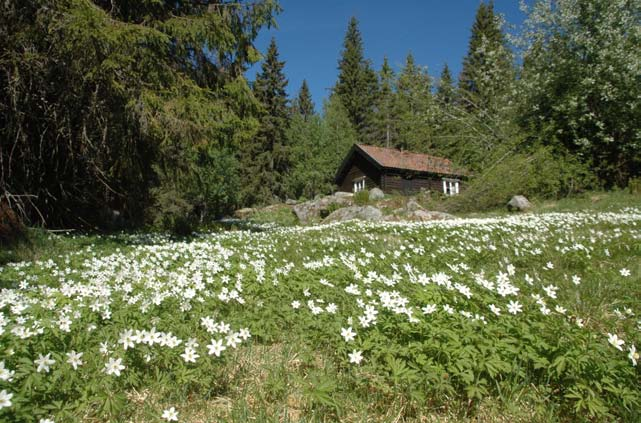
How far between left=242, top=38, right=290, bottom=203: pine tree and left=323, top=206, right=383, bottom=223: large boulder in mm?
20609

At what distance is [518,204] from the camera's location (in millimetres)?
16750

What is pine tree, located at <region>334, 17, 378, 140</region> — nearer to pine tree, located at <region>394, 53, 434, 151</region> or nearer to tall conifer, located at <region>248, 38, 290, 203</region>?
tall conifer, located at <region>248, 38, 290, 203</region>

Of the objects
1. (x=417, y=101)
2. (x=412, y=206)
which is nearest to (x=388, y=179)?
(x=417, y=101)

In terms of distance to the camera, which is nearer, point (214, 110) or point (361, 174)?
point (214, 110)

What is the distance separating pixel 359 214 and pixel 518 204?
7.10 m

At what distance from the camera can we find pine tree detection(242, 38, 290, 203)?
125ft

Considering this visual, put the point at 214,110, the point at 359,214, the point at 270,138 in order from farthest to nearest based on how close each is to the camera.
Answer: the point at 270,138 → the point at 359,214 → the point at 214,110

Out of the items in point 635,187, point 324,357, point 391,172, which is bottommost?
point 324,357

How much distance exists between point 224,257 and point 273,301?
7.79ft

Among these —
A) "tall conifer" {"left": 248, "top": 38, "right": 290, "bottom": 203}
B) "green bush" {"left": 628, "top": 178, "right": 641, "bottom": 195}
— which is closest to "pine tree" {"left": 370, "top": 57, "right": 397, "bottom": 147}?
"tall conifer" {"left": 248, "top": 38, "right": 290, "bottom": 203}

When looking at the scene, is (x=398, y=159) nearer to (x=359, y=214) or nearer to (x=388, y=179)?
(x=388, y=179)

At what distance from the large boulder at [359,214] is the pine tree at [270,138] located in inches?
811

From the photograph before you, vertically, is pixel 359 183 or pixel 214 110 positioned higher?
pixel 214 110

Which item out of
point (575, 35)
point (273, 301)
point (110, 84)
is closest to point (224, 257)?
point (273, 301)
